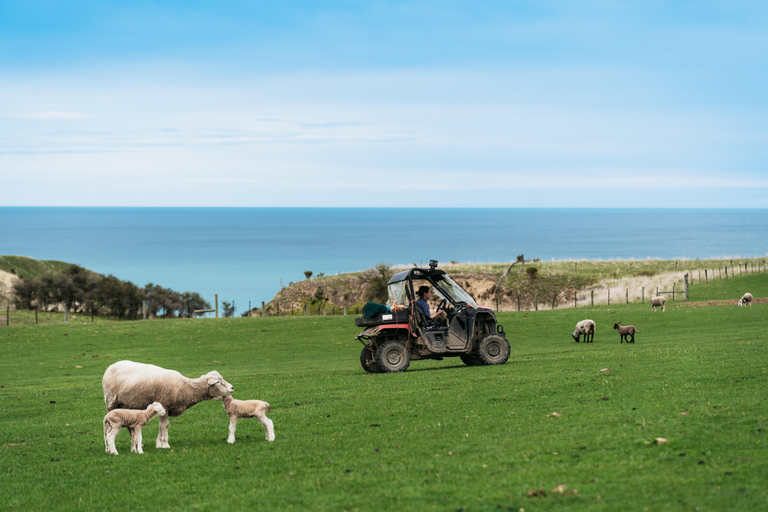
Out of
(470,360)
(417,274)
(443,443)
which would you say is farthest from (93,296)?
(443,443)

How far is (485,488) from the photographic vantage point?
24.8ft

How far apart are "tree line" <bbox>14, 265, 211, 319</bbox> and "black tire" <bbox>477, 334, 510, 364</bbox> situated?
4930cm

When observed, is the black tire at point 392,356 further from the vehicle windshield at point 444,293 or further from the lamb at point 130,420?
the lamb at point 130,420

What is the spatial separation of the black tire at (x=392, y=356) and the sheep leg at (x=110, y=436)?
920cm

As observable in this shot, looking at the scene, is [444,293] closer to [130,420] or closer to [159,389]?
[159,389]

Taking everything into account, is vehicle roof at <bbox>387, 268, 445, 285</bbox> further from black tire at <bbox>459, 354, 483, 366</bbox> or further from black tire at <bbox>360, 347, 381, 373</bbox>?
black tire at <bbox>459, 354, 483, 366</bbox>

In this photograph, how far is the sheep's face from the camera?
10625 mm

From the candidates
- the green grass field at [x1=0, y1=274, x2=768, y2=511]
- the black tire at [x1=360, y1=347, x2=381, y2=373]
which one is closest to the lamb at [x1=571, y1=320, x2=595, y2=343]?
the green grass field at [x1=0, y1=274, x2=768, y2=511]

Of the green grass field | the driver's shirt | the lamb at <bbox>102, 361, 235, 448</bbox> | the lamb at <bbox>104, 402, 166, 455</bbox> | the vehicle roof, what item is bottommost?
the green grass field

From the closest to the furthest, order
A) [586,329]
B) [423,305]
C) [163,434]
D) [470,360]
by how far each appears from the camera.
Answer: [163,434], [423,305], [470,360], [586,329]

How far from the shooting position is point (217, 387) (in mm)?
10664

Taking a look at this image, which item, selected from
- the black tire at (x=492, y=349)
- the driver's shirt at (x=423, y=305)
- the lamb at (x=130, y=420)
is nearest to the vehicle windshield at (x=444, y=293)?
the driver's shirt at (x=423, y=305)

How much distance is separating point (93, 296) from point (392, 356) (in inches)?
2090

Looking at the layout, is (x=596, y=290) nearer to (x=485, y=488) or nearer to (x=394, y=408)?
(x=394, y=408)
